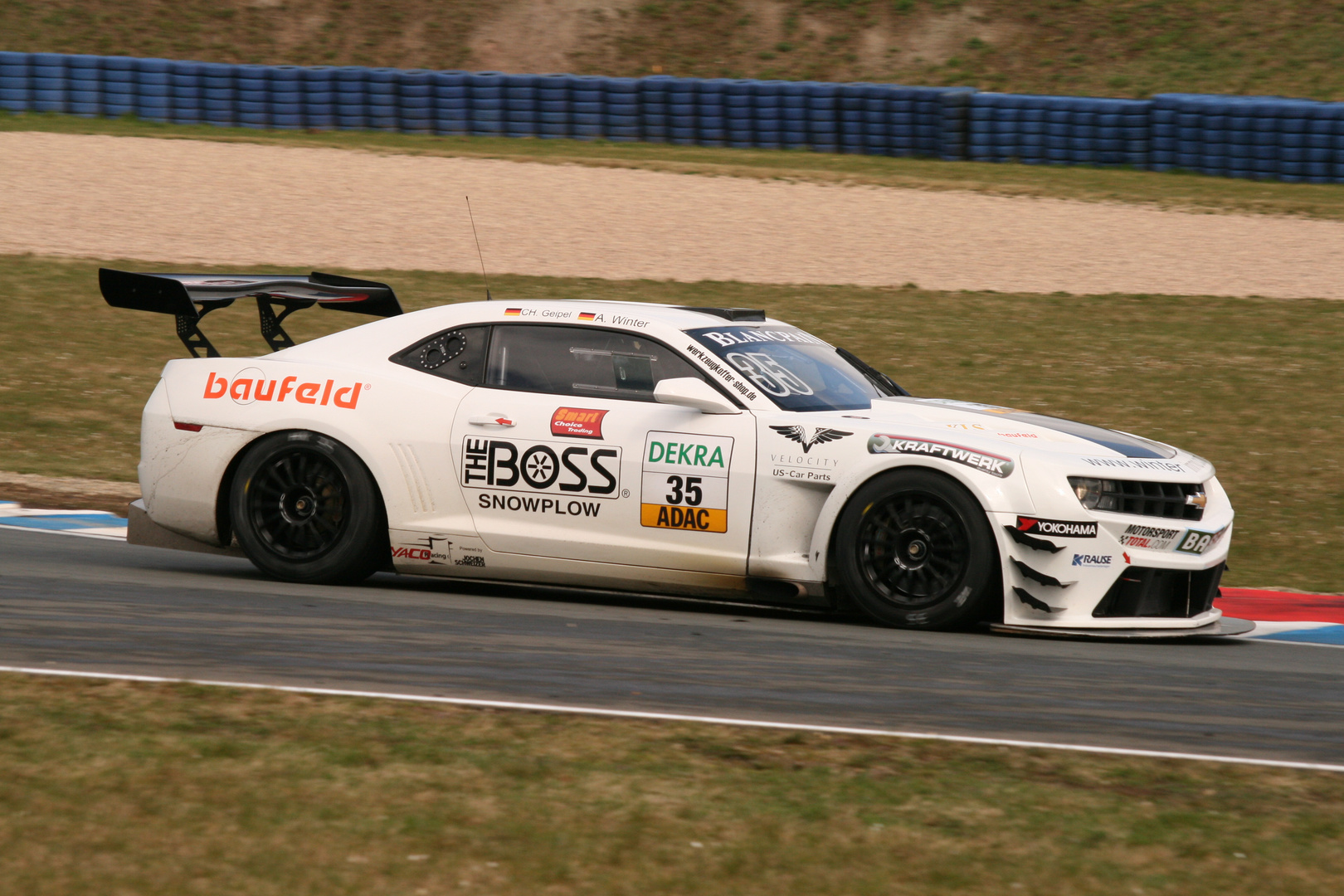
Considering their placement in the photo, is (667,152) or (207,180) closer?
(207,180)

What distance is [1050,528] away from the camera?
690cm

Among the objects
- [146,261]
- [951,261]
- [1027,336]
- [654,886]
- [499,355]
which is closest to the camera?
[654,886]

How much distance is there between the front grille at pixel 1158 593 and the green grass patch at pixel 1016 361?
2425mm

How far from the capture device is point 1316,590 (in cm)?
927

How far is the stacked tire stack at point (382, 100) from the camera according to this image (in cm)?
2962

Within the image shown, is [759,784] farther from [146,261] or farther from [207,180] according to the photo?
[207,180]

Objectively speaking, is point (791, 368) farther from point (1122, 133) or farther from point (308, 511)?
point (1122, 133)

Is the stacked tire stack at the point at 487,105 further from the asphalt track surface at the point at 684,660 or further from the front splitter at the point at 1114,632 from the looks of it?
the front splitter at the point at 1114,632

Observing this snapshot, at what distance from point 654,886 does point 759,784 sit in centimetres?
83

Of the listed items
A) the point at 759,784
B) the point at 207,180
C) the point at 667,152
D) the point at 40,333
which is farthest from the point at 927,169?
the point at 759,784

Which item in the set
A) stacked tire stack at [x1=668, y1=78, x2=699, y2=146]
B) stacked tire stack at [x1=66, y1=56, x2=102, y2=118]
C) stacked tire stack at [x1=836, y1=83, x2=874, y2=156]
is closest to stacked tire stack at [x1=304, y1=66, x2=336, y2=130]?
stacked tire stack at [x1=66, y1=56, x2=102, y2=118]

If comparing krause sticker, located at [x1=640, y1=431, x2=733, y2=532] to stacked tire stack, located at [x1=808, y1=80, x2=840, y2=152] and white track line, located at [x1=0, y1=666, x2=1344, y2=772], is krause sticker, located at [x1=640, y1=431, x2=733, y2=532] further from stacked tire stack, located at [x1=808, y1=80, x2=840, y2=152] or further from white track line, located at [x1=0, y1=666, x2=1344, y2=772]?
stacked tire stack, located at [x1=808, y1=80, x2=840, y2=152]

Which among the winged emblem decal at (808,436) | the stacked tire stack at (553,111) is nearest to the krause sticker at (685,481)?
the winged emblem decal at (808,436)

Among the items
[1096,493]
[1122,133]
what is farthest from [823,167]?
[1096,493]
